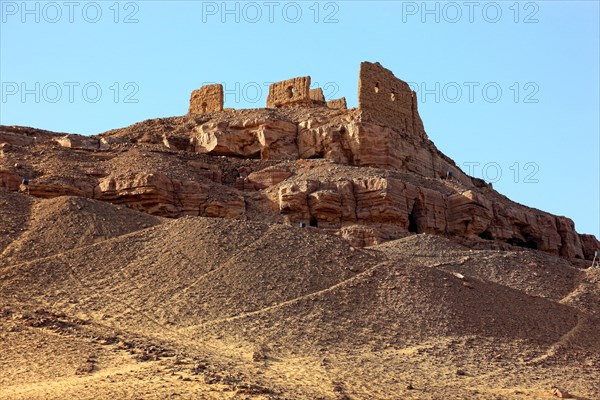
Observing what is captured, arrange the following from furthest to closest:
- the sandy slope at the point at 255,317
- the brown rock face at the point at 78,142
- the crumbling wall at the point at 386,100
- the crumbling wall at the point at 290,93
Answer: the crumbling wall at the point at 290,93 → the crumbling wall at the point at 386,100 → the brown rock face at the point at 78,142 → the sandy slope at the point at 255,317

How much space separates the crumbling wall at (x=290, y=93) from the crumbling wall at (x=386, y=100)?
4157 millimetres

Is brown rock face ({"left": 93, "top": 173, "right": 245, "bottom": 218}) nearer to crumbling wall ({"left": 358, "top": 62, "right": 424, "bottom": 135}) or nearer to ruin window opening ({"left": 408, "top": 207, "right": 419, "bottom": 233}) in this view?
ruin window opening ({"left": 408, "top": 207, "right": 419, "bottom": 233})

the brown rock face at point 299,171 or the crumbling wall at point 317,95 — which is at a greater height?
the crumbling wall at point 317,95

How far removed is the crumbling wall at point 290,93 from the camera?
5044 centimetres

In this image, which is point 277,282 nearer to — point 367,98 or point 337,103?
point 367,98

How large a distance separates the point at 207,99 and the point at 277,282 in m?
26.5

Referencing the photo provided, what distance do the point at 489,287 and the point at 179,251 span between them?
26.6 feet

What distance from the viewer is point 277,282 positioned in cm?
2700

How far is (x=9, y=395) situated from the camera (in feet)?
61.5

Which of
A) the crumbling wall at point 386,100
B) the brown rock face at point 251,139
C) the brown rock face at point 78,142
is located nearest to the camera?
A: the brown rock face at point 78,142

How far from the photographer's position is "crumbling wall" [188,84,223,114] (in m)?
51.9

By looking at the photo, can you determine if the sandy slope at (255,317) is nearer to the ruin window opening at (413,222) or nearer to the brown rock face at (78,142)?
the ruin window opening at (413,222)

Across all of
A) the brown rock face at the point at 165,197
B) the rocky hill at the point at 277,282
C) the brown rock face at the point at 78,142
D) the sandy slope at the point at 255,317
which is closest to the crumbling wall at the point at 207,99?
the rocky hill at the point at 277,282

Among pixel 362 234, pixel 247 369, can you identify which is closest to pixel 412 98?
pixel 362 234
